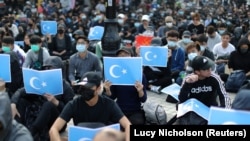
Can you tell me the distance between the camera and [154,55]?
8.73m

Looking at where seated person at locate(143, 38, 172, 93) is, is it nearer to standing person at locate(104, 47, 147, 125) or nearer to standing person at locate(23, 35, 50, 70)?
standing person at locate(23, 35, 50, 70)

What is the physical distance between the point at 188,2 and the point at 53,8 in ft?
38.6

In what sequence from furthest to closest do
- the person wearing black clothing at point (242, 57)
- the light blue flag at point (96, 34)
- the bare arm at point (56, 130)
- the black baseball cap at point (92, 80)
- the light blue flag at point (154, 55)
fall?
1. the light blue flag at point (96, 34)
2. the person wearing black clothing at point (242, 57)
3. the light blue flag at point (154, 55)
4. the black baseball cap at point (92, 80)
5. the bare arm at point (56, 130)

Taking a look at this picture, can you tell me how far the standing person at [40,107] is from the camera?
6.02 metres

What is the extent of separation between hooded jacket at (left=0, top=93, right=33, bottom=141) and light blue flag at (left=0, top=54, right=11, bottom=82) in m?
3.94

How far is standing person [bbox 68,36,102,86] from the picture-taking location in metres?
8.47

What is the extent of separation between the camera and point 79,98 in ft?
16.7

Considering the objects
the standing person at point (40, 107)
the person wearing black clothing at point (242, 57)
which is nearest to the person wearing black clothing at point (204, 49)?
the person wearing black clothing at point (242, 57)

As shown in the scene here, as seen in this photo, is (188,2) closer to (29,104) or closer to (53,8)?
(53,8)

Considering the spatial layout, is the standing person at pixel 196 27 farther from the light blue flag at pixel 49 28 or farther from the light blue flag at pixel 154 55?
the light blue flag at pixel 154 55

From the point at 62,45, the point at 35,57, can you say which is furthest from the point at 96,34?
the point at 35,57

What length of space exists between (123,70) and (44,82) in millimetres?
1010

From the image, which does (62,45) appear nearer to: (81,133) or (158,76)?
(158,76)

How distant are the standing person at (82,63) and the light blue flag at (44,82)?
229 cm
